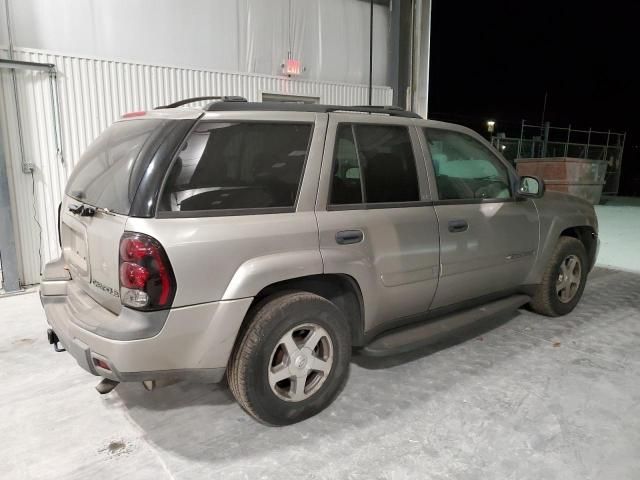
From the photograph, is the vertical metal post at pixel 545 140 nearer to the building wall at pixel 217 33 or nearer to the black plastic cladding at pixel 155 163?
the building wall at pixel 217 33

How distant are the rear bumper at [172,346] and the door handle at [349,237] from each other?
68 centimetres

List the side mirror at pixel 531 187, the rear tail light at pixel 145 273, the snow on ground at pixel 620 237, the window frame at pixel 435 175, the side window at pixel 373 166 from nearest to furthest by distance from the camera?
the rear tail light at pixel 145 273 → the side window at pixel 373 166 → the window frame at pixel 435 175 → the side mirror at pixel 531 187 → the snow on ground at pixel 620 237

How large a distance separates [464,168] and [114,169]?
260cm

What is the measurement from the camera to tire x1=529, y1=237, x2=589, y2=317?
4418mm

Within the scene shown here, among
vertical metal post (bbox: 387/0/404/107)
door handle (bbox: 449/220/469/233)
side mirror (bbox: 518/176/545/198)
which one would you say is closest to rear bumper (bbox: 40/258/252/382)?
door handle (bbox: 449/220/469/233)

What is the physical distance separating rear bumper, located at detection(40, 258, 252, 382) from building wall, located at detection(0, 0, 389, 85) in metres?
4.70

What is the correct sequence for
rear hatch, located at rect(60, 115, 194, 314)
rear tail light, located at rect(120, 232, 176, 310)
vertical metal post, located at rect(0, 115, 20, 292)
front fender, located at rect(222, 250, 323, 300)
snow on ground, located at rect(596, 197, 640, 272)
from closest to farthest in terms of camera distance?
rear tail light, located at rect(120, 232, 176, 310) → rear hatch, located at rect(60, 115, 194, 314) → front fender, located at rect(222, 250, 323, 300) → vertical metal post, located at rect(0, 115, 20, 292) → snow on ground, located at rect(596, 197, 640, 272)

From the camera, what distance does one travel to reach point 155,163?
235cm

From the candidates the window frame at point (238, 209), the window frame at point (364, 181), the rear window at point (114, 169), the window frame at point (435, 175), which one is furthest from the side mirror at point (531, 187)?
the rear window at point (114, 169)

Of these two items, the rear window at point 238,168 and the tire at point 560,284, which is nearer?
the rear window at point 238,168

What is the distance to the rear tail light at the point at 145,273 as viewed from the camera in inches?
88.9

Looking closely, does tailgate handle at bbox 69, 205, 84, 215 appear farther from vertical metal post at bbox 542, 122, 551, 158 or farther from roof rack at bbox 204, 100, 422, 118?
vertical metal post at bbox 542, 122, 551, 158

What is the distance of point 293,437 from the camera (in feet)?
8.91

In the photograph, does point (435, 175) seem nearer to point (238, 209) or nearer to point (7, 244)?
point (238, 209)
